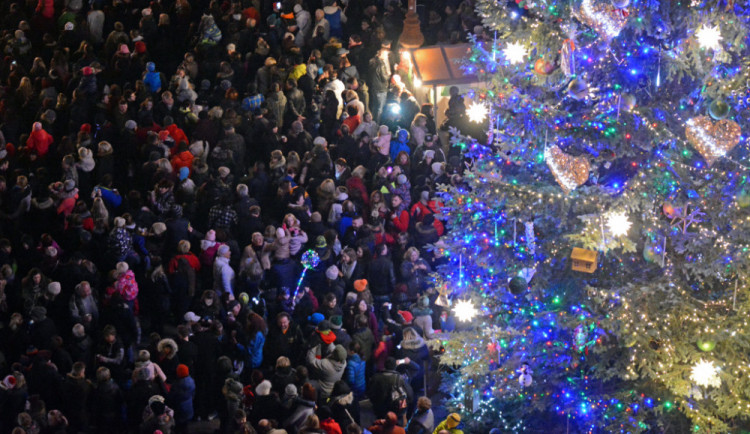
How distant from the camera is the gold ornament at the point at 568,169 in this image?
1184cm

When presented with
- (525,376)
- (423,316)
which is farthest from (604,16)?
(423,316)

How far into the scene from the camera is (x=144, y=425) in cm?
1502

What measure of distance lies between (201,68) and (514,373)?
41.7 feet

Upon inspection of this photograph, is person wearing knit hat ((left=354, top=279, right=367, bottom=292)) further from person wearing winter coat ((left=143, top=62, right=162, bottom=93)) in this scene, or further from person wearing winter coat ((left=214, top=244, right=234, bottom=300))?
person wearing winter coat ((left=143, top=62, right=162, bottom=93))

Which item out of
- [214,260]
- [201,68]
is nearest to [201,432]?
[214,260]

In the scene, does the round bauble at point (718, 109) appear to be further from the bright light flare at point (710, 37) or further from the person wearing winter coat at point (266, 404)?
the person wearing winter coat at point (266, 404)

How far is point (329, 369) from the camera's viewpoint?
53.4ft

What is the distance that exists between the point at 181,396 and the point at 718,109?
328 inches

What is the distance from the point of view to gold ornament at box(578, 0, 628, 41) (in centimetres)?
1133

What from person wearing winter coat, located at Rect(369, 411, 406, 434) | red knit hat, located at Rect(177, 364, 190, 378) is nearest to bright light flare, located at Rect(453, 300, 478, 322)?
person wearing winter coat, located at Rect(369, 411, 406, 434)

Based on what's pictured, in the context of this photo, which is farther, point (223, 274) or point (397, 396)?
point (223, 274)

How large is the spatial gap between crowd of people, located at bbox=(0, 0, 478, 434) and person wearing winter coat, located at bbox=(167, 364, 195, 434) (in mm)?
30

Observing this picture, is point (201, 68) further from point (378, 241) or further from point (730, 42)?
point (730, 42)

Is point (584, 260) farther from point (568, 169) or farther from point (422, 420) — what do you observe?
point (422, 420)
